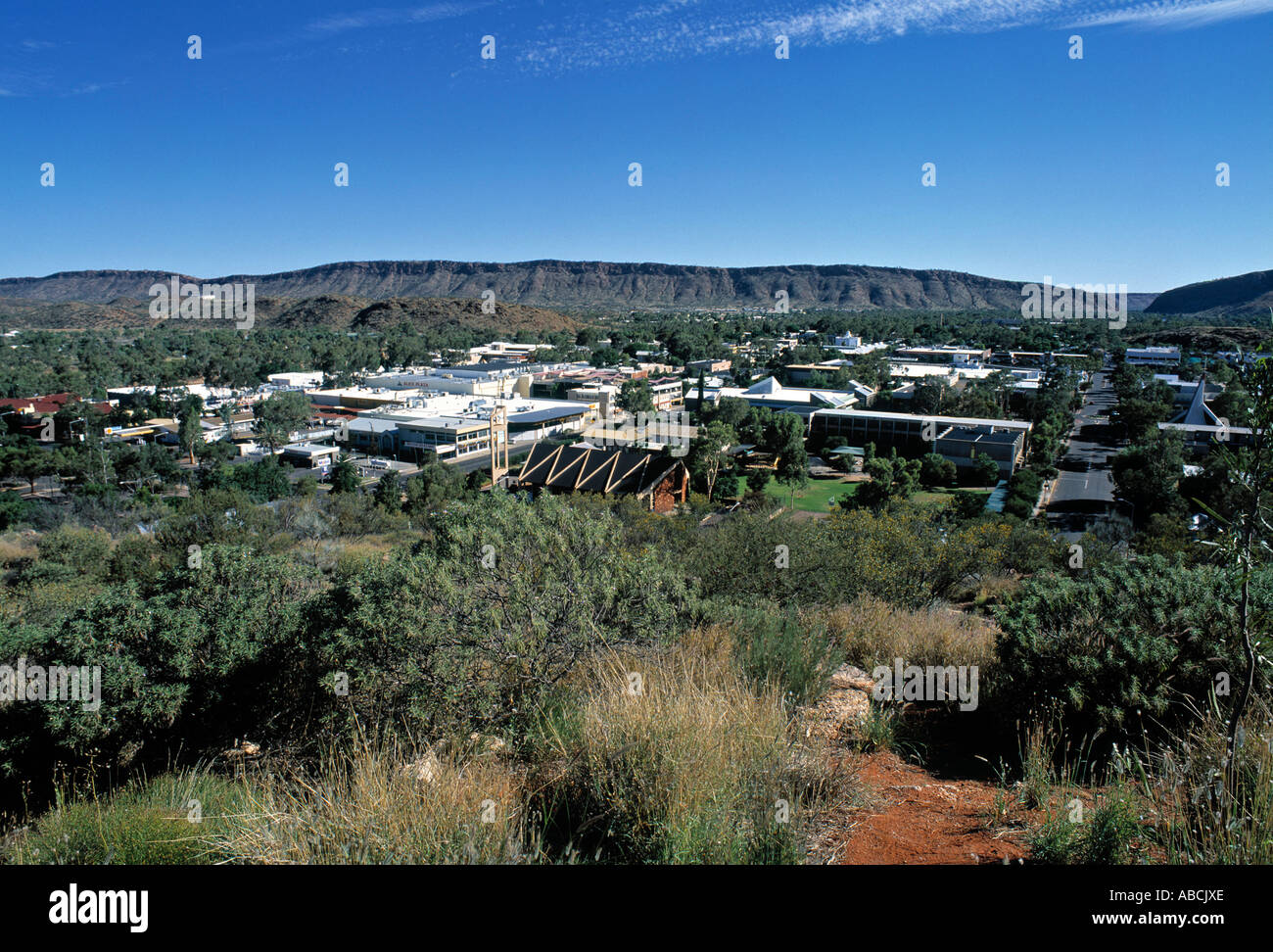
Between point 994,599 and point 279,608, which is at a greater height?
point 279,608

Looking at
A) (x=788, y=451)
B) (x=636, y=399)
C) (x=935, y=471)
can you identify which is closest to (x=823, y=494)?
(x=788, y=451)

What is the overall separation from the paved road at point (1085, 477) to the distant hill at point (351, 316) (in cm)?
8615

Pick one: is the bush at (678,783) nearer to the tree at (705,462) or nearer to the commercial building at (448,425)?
the tree at (705,462)

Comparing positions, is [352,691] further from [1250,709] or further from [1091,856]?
[1250,709]

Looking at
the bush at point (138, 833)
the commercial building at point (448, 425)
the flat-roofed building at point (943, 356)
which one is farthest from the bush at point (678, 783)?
the flat-roofed building at point (943, 356)

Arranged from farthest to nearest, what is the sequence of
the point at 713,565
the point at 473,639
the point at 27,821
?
the point at 713,565
the point at 473,639
the point at 27,821

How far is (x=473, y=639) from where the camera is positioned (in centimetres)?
512

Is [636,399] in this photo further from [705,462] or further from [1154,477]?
[1154,477]

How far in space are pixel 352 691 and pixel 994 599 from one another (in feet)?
38.4

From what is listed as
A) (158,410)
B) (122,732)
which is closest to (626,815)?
(122,732)

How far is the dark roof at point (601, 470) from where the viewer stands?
29969 mm

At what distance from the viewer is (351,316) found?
13962cm

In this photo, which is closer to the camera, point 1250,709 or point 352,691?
point 1250,709

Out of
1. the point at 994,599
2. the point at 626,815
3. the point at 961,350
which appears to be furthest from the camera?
the point at 961,350
